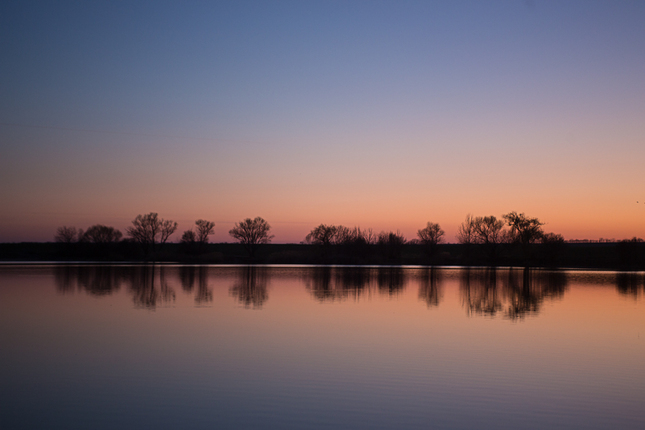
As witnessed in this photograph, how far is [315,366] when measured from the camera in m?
10.5

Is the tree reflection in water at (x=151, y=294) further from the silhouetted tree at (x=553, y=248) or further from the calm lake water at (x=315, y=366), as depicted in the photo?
the silhouetted tree at (x=553, y=248)

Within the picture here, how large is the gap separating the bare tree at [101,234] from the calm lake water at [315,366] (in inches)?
2969

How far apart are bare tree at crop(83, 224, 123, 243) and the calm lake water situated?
2969 inches

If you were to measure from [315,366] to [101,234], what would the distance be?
3621 inches

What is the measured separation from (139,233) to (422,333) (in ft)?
299

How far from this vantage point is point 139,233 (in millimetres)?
98250

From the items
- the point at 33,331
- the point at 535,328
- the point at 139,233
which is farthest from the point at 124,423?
the point at 139,233

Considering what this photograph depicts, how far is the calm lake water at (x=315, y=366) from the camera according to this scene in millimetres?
7523

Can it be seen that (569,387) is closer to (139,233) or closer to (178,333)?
(178,333)

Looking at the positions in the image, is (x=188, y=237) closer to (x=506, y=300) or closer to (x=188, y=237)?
(x=188, y=237)

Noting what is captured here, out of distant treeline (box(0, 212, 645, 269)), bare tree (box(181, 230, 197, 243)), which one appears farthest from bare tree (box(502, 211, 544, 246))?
bare tree (box(181, 230, 197, 243))

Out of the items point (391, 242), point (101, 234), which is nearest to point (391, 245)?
point (391, 242)

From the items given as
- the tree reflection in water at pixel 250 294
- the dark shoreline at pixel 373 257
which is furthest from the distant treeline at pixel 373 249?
the tree reflection in water at pixel 250 294

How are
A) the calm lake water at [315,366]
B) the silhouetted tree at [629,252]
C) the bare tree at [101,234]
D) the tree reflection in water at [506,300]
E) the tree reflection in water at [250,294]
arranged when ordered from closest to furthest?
the calm lake water at [315,366] < the tree reflection in water at [506,300] < the tree reflection in water at [250,294] < the silhouetted tree at [629,252] < the bare tree at [101,234]
